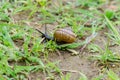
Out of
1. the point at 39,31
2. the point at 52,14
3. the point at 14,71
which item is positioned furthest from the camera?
the point at 52,14

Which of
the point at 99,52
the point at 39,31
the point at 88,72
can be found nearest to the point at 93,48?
the point at 99,52

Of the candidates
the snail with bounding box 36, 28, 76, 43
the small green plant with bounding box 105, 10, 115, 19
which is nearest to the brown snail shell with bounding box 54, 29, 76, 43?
the snail with bounding box 36, 28, 76, 43

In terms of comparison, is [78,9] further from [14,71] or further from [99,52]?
[14,71]

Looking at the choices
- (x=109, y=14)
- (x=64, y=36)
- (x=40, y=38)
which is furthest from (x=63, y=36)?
(x=109, y=14)

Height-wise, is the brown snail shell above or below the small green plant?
below

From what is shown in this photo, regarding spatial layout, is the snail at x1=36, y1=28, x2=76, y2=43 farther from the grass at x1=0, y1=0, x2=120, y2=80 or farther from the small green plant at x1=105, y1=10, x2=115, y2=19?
the small green plant at x1=105, y1=10, x2=115, y2=19

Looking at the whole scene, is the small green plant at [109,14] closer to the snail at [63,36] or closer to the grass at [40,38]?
the grass at [40,38]

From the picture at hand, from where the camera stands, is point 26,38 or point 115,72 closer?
point 115,72

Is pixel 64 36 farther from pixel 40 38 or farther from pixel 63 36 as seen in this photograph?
pixel 40 38
